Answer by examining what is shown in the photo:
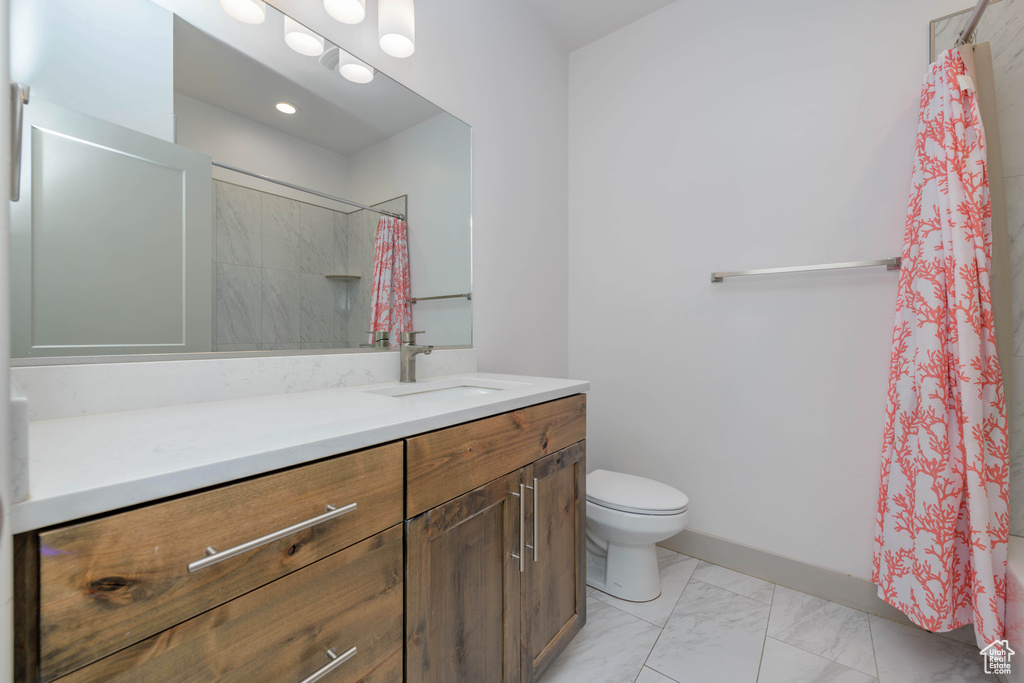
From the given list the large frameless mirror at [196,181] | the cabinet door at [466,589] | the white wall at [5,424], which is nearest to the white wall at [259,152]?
the large frameless mirror at [196,181]

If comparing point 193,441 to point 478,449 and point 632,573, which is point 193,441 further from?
point 632,573

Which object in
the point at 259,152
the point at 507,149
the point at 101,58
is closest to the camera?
the point at 101,58

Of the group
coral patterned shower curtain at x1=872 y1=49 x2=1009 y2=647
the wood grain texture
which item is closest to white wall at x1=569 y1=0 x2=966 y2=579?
coral patterned shower curtain at x1=872 y1=49 x2=1009 y2=647

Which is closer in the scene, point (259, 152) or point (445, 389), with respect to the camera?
point (259, 152)

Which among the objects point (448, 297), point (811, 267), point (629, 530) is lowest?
point (629, 530)

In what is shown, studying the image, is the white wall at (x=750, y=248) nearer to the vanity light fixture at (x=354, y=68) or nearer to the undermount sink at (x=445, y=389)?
the undermount sink at (x=445, y=389)

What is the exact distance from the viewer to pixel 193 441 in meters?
0.65

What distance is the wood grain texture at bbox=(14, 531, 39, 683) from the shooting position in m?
0.41

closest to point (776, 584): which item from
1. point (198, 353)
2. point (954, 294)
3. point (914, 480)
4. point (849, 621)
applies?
point (849, 621)

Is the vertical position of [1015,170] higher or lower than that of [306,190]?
higher

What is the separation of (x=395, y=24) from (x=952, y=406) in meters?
2.09

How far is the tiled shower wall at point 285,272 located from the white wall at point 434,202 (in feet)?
0.58

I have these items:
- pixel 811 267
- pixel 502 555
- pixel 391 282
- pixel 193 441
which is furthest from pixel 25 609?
pixel 811 267

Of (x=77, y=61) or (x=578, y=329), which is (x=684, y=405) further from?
(x=77, y=61)
